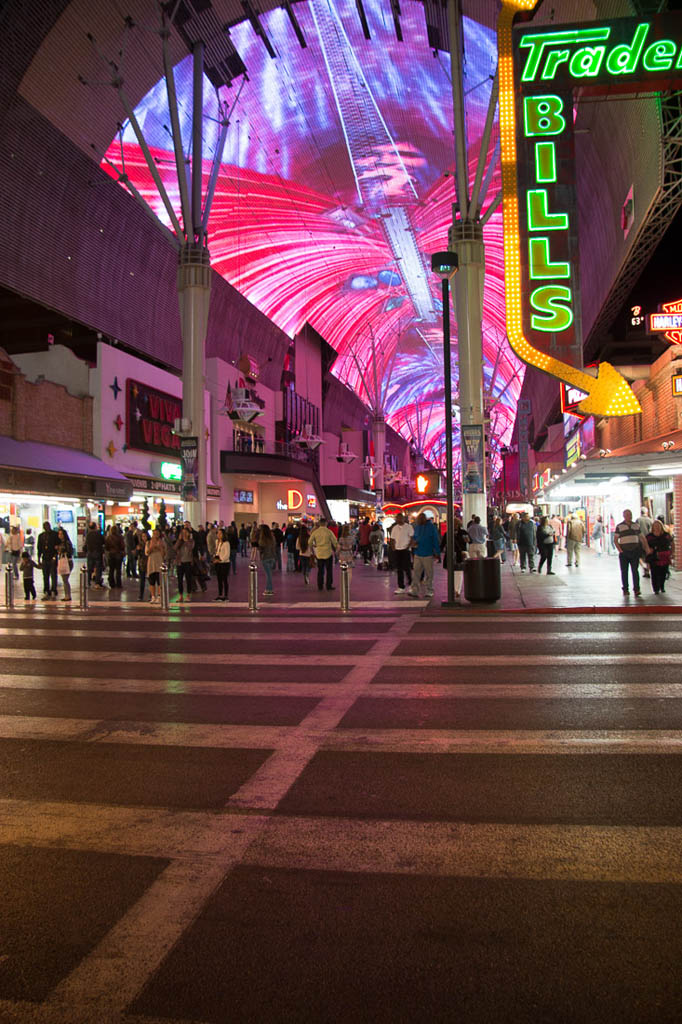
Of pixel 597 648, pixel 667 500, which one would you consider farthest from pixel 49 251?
pixel 597 648

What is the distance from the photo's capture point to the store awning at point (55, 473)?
2223cm

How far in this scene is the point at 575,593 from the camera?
15.4 m

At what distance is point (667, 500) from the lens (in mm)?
20516

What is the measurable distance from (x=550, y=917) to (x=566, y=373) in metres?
16.2

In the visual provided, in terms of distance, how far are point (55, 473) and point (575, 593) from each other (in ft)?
55.8

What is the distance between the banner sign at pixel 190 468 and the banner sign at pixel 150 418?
3.17 meters

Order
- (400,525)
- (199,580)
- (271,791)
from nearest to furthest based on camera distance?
(271,791) → (400,525) → (199,580)

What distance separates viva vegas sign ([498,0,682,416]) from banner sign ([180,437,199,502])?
13205mm

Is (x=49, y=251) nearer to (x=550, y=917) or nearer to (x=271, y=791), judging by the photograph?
(x=271, y=791)

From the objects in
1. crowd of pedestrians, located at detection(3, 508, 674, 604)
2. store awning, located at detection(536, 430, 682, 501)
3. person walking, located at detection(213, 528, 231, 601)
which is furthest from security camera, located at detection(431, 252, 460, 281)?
person walking, located at detection(213, 528, 231, 601)

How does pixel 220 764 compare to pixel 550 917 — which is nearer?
pixel 550 917

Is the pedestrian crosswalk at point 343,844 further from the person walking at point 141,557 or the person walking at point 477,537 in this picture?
the person walking at point 477,537

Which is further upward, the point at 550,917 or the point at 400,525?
the point at 400,525

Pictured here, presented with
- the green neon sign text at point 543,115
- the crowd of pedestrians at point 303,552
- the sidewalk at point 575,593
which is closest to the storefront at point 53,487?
the crowd of pedestrians at point 303,552
